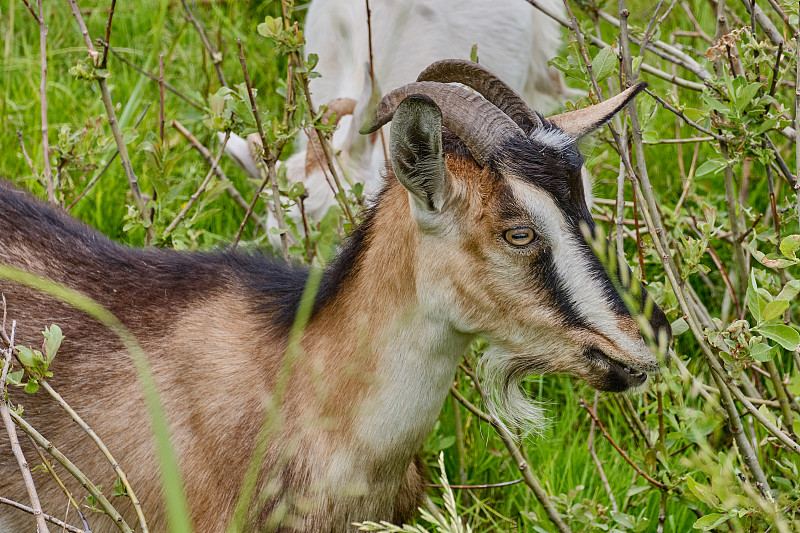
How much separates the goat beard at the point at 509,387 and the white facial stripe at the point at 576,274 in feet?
0.73

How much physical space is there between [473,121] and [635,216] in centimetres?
96

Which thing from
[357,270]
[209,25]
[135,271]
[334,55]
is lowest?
[357,270]

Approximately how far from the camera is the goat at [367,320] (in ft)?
7.77

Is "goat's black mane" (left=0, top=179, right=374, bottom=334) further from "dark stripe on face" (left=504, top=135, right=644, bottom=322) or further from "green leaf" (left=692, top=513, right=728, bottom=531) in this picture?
"green leaf" (left=692, top=513, right=728, bottom=531)

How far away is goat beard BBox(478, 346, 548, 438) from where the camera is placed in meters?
2.52

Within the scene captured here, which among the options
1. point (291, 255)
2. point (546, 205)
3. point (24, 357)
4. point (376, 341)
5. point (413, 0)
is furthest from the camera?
point (413, 0)

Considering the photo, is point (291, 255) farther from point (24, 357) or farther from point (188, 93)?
point (188, 93)

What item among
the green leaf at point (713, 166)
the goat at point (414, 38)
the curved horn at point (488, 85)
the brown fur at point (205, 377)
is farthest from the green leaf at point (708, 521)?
the goat at point (414, 38)

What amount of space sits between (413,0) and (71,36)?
2259 millimetres

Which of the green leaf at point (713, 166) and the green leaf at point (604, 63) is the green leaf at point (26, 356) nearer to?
the green leaf at point (604, 63)

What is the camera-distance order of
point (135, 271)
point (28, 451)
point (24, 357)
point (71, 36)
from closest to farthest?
point (24, 357)
point (28, 451)
point (135, 271)
point (71, 36)

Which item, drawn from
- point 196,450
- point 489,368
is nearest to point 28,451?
point 196,450

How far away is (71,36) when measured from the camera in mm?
6191

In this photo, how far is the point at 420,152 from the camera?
7.70 ft
